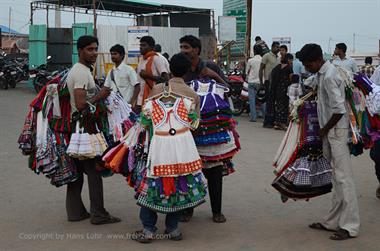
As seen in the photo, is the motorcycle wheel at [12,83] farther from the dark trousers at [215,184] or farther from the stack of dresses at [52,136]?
the dark trousers at [215,184]

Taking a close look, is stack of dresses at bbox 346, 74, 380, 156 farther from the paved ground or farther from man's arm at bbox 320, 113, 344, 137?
the paved ground

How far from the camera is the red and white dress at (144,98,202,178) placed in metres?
4.55

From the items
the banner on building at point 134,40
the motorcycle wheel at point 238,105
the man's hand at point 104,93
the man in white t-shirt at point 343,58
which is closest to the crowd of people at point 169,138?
the man's hand at point 104,93

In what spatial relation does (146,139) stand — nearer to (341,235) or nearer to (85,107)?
(85,107)

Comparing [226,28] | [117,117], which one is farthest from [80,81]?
[226,28]

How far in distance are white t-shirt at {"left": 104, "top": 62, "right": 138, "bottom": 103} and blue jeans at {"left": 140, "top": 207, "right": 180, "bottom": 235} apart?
3.38 metres

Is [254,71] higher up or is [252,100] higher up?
[254,71]

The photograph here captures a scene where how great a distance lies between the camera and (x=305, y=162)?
513 cm

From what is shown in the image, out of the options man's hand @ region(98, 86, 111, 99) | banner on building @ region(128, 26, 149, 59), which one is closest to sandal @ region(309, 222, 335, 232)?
man's hand @ region(98, 86, 111, 99)

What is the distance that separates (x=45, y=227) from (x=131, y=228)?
32.8 inches

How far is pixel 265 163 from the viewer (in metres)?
8.44

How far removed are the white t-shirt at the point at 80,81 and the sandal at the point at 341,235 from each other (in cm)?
263

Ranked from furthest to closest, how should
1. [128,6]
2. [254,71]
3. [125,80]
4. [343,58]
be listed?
[128,6] → [254,71] → [343,58] → [125,80]

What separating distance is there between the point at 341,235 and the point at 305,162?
73cm
